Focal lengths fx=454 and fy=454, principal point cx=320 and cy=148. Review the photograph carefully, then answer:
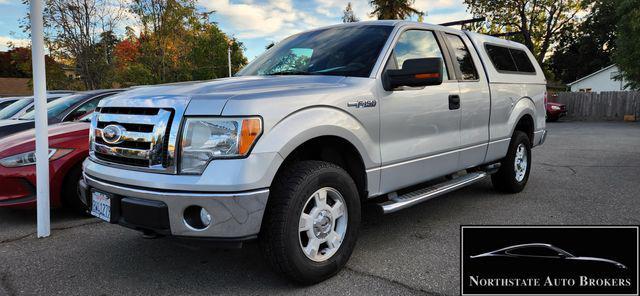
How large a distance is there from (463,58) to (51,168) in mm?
4293

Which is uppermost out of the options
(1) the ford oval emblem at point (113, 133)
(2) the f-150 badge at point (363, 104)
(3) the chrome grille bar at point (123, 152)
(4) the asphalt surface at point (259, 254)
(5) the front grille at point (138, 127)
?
(2) the f-150 badge at point (363, 104)

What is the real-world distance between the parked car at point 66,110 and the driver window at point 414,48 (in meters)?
4.33

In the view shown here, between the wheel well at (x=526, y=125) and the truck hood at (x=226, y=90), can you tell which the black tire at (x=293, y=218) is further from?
the wheel well at (x=526, y=125)

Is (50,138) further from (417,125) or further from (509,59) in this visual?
(509,59)

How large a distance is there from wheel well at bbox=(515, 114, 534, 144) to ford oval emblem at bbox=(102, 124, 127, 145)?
4.70m

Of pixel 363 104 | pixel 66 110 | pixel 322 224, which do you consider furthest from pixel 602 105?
pixel 322 224

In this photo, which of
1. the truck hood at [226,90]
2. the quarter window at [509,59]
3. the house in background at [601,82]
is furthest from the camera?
the house in background at [601,82]

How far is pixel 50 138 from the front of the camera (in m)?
4.64

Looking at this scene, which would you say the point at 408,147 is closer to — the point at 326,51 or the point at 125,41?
the point at 326,51

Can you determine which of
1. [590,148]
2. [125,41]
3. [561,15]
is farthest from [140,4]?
[561,15]

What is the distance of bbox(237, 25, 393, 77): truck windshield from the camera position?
3635 mm

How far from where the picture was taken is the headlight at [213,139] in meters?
2.58

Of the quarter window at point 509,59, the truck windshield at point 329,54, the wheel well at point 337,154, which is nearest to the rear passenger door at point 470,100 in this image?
the quarter window at point 509,59

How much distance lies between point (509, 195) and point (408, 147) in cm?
258
